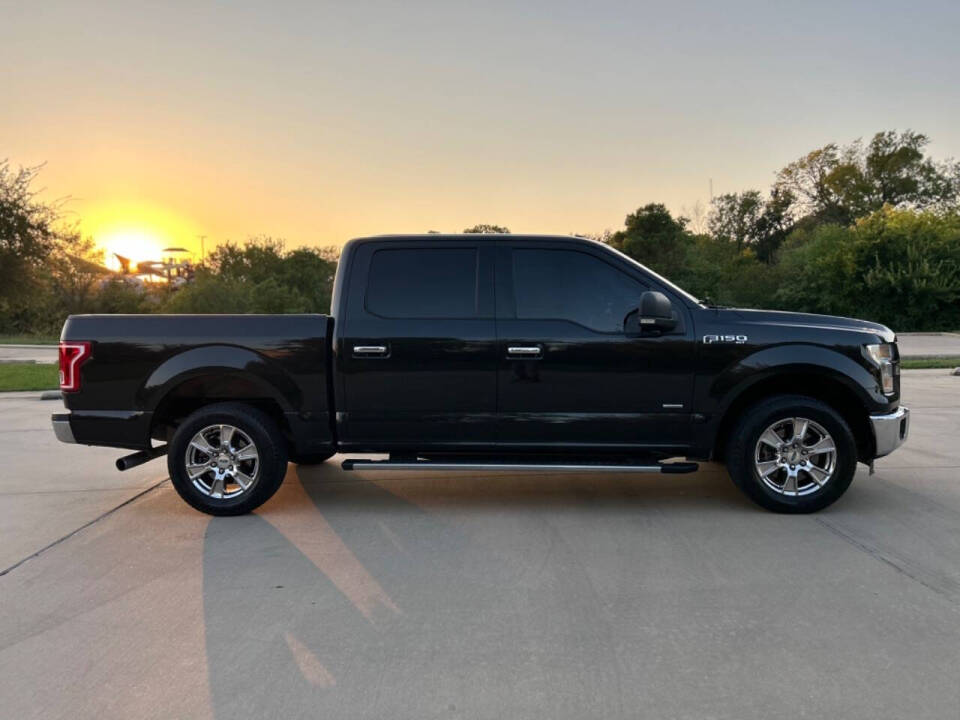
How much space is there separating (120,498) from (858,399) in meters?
5.93

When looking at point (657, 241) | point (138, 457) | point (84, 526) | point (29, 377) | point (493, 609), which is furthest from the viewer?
point (657, 241)

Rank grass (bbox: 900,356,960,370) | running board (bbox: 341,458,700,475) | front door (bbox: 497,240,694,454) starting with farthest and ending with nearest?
grass (bbox: 900,356,960,370)
front door (bbox: 497,240,694,454)
running board (bbox: 341,458,700,475)

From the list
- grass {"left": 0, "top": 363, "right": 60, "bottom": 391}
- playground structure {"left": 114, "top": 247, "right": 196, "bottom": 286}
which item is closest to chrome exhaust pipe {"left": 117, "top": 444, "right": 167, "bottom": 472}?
grass {"left": 0, "top": 363, "right": 60, "bottom": 391}

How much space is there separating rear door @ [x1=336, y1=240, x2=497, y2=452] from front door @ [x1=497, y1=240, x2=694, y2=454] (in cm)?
17

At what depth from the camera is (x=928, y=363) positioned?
16.9 meters

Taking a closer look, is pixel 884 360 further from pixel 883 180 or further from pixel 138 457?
pixel 883 180

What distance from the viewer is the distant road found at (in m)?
20.8

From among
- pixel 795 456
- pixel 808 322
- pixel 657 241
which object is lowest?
pixel 795 456

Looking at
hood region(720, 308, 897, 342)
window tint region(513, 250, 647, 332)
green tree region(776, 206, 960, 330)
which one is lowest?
hood region(720, 308, 897, 342)

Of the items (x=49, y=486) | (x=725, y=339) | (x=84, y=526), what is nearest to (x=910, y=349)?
(x=725, y=339)

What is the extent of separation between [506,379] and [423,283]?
3.23 feet

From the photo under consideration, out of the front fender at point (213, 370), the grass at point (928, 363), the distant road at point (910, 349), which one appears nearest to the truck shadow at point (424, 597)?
the front fender at point (213, 370)

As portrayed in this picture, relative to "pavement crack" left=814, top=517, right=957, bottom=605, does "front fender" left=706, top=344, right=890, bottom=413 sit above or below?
above

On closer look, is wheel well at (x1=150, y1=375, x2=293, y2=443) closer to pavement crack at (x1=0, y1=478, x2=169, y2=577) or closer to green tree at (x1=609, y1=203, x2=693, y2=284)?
pavement crack at (x1=0, y1=478, x2=169, y2=577)
